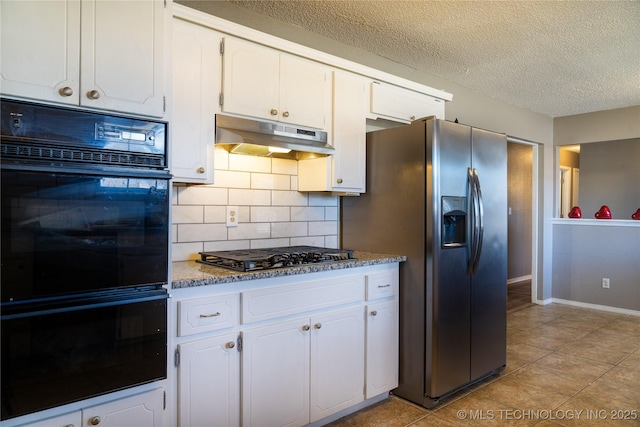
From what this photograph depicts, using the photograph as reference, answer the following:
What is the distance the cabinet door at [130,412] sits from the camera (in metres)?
1.50

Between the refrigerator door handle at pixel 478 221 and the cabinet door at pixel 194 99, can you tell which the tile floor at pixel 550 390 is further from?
the cabinet door at pixel 194 99

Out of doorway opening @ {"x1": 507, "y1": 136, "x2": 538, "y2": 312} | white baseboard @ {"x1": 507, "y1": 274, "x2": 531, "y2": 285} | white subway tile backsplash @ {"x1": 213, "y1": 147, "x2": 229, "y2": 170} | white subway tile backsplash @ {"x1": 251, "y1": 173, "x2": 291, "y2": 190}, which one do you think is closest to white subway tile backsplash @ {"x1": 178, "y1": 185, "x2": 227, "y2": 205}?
white subway tile backsplash @ {"x1": 213, "y1": 147, "x2": 229, "y2": 170}

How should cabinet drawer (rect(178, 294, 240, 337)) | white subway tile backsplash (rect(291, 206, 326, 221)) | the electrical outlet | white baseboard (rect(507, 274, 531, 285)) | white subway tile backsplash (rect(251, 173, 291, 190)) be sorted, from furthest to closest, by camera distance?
white baseboard (rect(507, 274, 531, 285)) < white subway tile backsplash (rect(291, 206, 326, 221)) < white subway tile backsplash (rect(251, 173, 291, 190)) < the electrical outlet < cabinet drawer (rect(178, 294, 240, 337))

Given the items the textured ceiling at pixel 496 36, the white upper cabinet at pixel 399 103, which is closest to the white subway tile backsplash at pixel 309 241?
the white upper cabinet at pixel 399 103

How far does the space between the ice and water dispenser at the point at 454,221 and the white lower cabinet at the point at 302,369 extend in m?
0.74

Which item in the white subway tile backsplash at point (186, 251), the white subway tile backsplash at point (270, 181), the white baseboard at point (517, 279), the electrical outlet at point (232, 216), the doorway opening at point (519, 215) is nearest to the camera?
the white subway tile backsplash at point (186, 251)

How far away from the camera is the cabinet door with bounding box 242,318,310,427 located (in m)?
1.98

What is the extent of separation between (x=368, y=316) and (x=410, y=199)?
780 millimetres

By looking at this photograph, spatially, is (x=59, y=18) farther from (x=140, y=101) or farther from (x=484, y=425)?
(x=484, y=425)

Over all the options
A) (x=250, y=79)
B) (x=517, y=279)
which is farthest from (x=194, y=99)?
(x=517, y=279)

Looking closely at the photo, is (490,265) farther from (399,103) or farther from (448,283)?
(399,103)

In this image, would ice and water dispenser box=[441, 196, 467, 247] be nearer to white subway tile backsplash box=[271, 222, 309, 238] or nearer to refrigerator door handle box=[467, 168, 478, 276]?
refrigerator door handle box=[467, 168, 478, 276]

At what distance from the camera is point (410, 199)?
2646 mm

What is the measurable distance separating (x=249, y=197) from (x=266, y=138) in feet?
1.70
